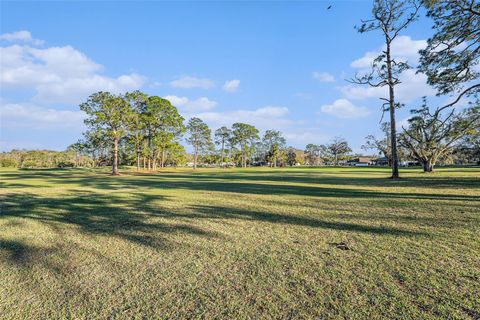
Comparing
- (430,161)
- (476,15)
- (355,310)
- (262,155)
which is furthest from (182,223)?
(262,155)

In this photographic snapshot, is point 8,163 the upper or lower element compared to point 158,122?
lower

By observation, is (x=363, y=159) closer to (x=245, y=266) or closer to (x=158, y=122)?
(x=158, y=122)

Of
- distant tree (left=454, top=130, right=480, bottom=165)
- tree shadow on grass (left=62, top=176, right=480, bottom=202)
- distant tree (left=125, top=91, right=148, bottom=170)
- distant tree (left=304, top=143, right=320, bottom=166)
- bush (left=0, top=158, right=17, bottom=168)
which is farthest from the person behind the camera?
distant tree (left=304, top=143, right=320, bottom=166)

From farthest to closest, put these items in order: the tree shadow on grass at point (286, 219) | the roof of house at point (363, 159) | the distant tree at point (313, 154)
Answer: the roof of house at point (363, 159) → the distant tree at point (313, 154) → the tree shadow on grass at point (286, 219)

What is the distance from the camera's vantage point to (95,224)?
18.1 feet

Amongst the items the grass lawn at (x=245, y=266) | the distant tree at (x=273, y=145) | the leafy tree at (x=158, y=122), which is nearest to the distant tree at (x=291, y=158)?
the distant tree at (x=273, y=145)

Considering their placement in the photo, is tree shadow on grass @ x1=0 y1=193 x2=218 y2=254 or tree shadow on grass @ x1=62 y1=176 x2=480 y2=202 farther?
tree shadow on grass @ x1=62 y1=176 x2=480 y2=202

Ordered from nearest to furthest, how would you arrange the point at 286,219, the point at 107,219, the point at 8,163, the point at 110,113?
1. the point at 286,219
2. the point at 107,219
3. the point at 110,113
4. the point at 8,163

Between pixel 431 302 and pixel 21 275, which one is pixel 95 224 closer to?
pixel 21 275

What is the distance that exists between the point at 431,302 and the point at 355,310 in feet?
2.42

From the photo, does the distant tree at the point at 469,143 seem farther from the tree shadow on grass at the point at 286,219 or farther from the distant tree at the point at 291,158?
the distant tree at the point at 291,158

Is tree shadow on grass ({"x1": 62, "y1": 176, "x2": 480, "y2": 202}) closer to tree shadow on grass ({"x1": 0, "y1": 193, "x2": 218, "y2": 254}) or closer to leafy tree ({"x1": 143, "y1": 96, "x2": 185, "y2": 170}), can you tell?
tree shadow on grass ({"x1": 0, "y1": 193, "x2": 218, "y2": 254})

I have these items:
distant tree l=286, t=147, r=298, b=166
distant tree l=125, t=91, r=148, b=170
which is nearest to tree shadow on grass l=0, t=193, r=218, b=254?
distant tree l=125, t=91, r=148, b=170

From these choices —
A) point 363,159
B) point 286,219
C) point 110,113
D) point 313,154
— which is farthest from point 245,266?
point 363,159
